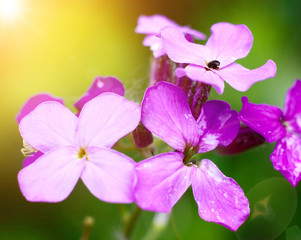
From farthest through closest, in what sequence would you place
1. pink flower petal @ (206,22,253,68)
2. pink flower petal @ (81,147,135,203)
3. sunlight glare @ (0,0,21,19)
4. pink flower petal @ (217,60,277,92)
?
sunlight glare @ (0,0,21,19) < pink flower petal @ (206,22,253,68) < pink flower petal @ (217,60,277,92) < pink flower petal @ (81,147,135,203)

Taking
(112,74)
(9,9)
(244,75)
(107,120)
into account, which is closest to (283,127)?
(244,75)

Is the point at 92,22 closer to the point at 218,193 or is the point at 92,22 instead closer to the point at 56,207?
the point at 56,207

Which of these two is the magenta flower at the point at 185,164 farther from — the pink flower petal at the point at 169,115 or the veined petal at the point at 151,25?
the veined petal at the point at 151,25

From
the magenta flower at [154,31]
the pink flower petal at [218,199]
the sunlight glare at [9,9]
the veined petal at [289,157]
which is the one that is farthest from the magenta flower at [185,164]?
the sunlight glare at [9,9]

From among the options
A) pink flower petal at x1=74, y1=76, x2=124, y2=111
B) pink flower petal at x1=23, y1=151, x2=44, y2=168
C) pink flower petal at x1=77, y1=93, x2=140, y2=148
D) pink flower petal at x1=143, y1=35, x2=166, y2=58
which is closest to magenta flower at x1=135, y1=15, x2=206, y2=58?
pink flower petal at x1=143, y1=35, x2=166, y2=58

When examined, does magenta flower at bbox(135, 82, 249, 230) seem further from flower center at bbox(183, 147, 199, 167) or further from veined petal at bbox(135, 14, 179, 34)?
veined petal at bbox(135, 14, 179, 34)

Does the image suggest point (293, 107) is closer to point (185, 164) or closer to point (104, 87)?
point (185, 164)
